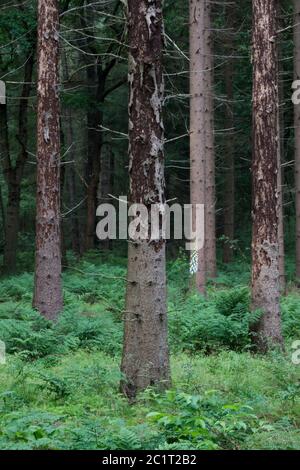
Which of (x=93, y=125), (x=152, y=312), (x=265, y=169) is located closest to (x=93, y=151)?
(x=93, y=125)

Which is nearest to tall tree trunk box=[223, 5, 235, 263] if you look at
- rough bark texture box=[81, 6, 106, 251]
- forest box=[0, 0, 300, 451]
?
forest box=[0, 0, 300, 451]

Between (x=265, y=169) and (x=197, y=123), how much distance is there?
521 centimetres

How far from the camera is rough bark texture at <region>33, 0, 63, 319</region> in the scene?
12.6 metres

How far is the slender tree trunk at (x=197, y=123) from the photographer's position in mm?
15109

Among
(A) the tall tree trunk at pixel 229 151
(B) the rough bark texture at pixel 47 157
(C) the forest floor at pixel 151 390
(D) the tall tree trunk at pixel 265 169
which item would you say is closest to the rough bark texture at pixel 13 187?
(A) the tall tree trunk at pixel 229 151

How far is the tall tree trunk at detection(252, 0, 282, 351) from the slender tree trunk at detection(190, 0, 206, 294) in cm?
464

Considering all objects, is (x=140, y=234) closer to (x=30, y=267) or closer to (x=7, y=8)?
(x=7, y=8)

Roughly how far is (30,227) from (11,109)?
38.5 ft

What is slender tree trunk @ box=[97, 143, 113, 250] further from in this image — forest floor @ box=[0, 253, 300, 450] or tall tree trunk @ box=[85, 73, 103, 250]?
forest floor @ box=[0, 253, 300, 450]

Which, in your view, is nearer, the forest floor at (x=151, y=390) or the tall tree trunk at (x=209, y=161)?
the forest floor at (x=151, y=390)

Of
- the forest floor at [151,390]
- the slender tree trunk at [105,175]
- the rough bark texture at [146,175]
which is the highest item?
the slender tree trunk at [105,175]

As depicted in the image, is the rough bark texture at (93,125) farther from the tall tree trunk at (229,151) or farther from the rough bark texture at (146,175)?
the rough bark texture at (146,175)

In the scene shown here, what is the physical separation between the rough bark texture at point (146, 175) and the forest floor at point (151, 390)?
358mm
